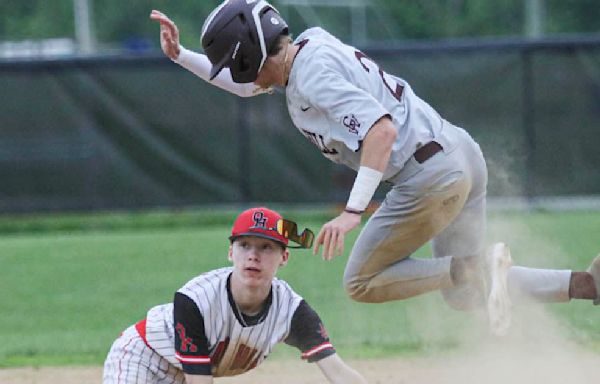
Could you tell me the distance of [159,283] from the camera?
1004 centimetres

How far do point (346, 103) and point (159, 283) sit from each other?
5.68 meters

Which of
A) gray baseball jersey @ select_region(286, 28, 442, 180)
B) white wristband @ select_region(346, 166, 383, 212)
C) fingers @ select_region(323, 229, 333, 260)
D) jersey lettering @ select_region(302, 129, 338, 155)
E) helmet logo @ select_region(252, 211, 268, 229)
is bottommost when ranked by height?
fingers @ select_region(323, 229, 333, 260)

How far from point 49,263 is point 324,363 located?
23.2 feet

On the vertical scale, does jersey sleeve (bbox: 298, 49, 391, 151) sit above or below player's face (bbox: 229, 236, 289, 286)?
above

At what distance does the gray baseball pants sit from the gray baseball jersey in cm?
13

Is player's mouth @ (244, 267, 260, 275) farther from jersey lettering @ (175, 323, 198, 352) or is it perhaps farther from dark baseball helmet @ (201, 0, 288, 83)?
dark baseball helmet @ (201, 0, 288, 83)

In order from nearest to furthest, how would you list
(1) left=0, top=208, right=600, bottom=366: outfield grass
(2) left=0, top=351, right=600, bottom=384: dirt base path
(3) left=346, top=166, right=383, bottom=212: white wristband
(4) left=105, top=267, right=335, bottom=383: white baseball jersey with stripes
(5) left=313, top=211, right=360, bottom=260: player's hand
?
1. (5) left=313, top=211, right=360, bottom=260: player's hand
2. (3) left=346, top=166, right=383, bottom=212: white wristband
3. (4) left=105, top=267, right=335, bottom=383: white baseball jersey with stripes
4. (2) left=0, top=351, right=600, bottom=384: dirt base path
5. (1) left=0, top=208, right=600, bottom=366: outfield grass

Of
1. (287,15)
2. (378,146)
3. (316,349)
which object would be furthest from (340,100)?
(287,15)

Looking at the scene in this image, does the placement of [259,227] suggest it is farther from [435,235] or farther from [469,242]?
[469,242]

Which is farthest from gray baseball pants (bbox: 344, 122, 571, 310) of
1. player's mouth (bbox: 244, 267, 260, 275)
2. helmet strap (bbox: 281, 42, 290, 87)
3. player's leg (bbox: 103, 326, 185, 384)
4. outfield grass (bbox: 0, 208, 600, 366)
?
outfield grass (bbox: 0, 208, 600, 366)

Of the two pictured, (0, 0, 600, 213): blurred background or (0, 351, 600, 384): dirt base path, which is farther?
(0, 0, 600, 213): blurred background

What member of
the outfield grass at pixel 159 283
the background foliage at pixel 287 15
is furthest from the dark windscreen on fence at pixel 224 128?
the background foliage at pixel 287 15

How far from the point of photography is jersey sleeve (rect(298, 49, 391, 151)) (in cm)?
461

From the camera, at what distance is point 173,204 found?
1369 cm
